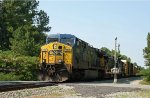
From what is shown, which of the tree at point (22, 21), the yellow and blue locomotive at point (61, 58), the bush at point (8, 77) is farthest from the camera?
the tree at point (22, 21)

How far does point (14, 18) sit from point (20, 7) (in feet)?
15.3

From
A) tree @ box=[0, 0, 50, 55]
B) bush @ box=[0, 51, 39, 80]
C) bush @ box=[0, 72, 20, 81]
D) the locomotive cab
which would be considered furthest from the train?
tree @ box=[0, 0, 50, 55]

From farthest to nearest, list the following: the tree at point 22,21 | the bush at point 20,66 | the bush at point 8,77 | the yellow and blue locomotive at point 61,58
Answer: the tree at point 22,21
the bush at point 20,66
the bush at point 8,77
the yellow and blue locomotive at point 61,58

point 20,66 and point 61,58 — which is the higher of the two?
point 61,58

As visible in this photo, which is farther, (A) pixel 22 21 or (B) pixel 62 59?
(A) pixel 22 21

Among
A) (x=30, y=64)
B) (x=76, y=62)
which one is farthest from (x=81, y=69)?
(x=30, y=64)

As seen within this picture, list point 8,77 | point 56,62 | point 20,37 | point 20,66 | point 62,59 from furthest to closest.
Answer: point 20,37 → point 20,66 → point 8,77 → point 56,62 → point 62,59

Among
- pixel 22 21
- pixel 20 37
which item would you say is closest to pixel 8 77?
pixel 20 37

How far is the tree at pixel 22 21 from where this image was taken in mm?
Result: 56400

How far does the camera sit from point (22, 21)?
210ft

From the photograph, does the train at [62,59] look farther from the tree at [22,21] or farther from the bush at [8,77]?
the tree at [22,21]

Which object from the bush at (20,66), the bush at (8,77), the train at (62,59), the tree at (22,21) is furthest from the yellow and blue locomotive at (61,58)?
the tree at (22,21)

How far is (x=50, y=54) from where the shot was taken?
27.3m

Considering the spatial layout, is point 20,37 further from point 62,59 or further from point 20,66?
point 62,59
